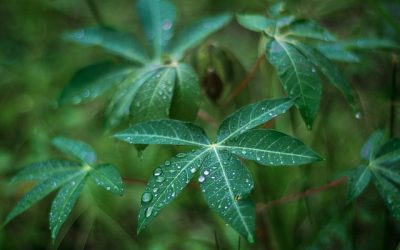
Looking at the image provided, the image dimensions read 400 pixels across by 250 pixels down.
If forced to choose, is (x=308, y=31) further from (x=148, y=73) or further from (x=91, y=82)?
(x=91, y=82)

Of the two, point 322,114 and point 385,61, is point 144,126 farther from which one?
point 385,61

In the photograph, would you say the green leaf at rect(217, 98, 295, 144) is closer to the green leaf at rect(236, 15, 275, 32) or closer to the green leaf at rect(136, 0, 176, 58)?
the green leaf at rect(236, 15, 275, 32)

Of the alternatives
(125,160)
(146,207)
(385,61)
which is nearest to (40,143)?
(125,160)

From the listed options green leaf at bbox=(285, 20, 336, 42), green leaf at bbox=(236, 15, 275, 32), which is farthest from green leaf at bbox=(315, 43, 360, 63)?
green leaf at bbox=(236, 15, 275, 32)

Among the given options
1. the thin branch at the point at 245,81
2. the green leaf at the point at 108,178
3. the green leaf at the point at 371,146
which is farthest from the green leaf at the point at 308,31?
the green leaf at the point at 108,178

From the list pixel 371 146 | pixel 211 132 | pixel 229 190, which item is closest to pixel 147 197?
pixel 229 190
